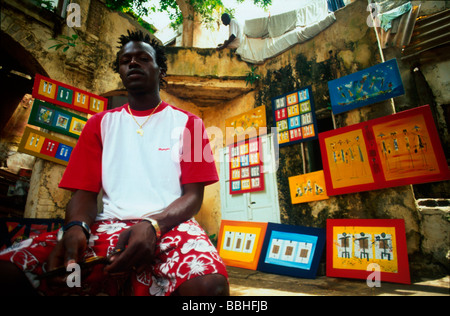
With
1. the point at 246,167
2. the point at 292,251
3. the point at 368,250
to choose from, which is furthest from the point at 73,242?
the point at 246,167

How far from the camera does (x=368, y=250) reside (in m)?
3.19

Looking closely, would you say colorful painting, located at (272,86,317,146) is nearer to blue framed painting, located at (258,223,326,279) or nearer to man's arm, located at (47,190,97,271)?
blue framed painting, located at (258,223,326,279)

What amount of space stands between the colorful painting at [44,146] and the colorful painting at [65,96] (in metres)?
0.59

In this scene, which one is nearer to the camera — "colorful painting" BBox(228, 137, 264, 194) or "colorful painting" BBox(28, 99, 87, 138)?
"colorful painting" BBox(28, 99, 87, 138)

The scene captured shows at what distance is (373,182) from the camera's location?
354 cm

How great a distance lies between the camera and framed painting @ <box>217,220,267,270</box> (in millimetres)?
4012

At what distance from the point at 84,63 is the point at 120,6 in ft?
9.18

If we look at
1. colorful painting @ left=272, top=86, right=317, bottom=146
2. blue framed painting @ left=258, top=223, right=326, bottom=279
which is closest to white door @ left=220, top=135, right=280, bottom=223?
colorful painting @ left=272, top=86, right=317, bottom=146

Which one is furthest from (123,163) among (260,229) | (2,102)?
(2,102)

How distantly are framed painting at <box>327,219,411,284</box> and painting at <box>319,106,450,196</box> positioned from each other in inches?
21.8

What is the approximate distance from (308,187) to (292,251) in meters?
1.21

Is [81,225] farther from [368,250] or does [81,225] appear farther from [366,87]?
[366,87]
